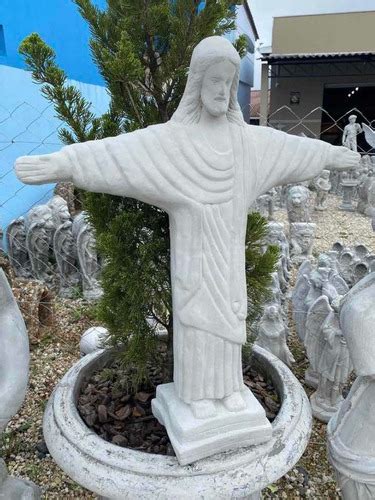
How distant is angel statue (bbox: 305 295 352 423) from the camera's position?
8.60 ft

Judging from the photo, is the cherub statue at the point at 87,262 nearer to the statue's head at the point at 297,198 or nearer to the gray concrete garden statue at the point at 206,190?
the gray concrete garden statue at the point at 206,190

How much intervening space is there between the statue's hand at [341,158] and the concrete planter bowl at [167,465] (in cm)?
93

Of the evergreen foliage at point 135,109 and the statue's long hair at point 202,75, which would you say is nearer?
the statue's long hair at point 202,75

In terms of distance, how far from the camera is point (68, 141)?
1709 mm

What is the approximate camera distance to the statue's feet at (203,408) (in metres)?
1.47

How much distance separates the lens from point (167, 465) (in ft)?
4.61

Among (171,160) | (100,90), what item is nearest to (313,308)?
(171,160)

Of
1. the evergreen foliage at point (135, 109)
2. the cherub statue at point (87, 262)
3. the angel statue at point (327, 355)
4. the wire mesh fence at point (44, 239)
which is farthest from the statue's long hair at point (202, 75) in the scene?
the cherub statue at point (87, 262)

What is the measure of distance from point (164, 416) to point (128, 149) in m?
0.96

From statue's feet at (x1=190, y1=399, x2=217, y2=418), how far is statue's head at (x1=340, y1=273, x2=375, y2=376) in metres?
0.51

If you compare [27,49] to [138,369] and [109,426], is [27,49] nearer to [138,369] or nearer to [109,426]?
[138,369]

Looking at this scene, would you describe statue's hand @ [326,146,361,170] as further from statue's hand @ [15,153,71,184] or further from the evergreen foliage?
statue's hand @ [15,153,71,184]

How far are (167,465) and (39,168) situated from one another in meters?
1.00

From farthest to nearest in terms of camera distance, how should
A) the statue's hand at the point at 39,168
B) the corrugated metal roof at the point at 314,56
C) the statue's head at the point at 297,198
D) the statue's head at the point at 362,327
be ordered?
the corrugated metal roof at the point at 314,56 < the statue's head at the point at 297,198 < the statue's head at the point at 362,327 < the statue's hand at the point at 39,168
